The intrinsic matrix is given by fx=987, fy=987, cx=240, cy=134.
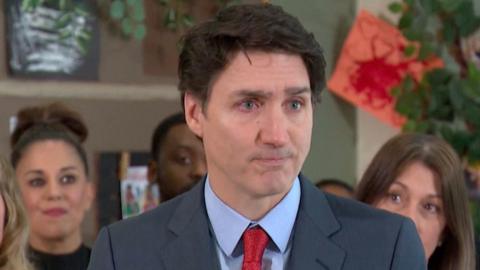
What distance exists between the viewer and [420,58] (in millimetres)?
3008

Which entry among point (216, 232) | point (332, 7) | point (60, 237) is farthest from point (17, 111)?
point (216, 232)

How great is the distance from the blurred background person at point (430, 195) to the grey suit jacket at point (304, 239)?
0.77 metres

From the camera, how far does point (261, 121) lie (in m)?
1.28

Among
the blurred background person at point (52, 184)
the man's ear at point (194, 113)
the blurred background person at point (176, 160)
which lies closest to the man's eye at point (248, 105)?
the man's ear at point (194, 113)

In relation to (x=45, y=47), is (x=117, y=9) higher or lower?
higher

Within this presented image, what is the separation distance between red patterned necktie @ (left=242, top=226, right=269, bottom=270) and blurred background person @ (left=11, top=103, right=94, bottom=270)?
114 cm

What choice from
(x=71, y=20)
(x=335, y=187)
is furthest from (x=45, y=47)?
(x=335, y=187)

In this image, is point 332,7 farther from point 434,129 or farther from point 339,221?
point 339,221

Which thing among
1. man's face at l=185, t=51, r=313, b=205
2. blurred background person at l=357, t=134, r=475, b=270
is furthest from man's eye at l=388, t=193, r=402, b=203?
man's face at l=185, t=51, r=313, b=205

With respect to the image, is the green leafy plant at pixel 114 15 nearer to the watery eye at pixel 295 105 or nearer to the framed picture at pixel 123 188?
the framed picture at pixel 123 188

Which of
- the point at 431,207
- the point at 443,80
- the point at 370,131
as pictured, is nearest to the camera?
the point at 431,207

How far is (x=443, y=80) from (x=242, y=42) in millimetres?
1798

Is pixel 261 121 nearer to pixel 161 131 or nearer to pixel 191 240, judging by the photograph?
pixel 191 240

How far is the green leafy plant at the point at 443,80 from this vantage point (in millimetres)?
2947
